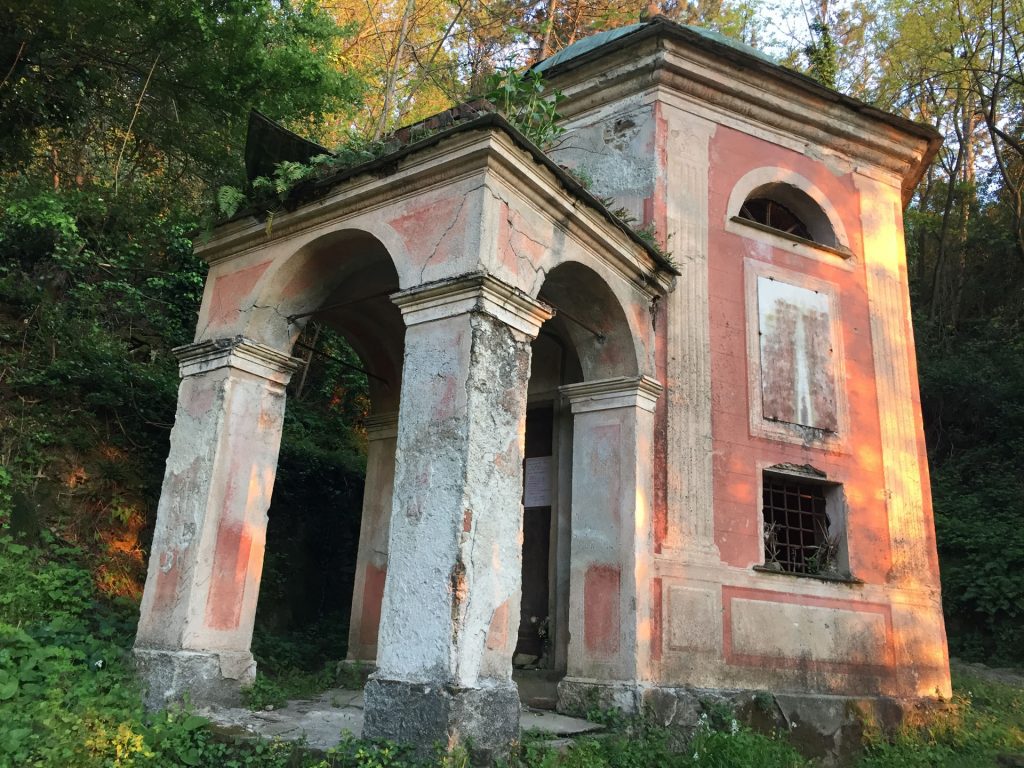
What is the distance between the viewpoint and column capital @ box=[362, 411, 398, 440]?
903 cm

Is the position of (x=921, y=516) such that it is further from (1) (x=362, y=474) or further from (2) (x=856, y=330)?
(1) (x=362, y=474)

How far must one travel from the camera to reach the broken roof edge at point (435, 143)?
18.3ft

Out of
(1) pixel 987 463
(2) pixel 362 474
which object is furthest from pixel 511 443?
(1) pixel 987 463

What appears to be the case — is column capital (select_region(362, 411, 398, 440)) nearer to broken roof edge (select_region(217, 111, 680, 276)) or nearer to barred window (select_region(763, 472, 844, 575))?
broken roof edge (select_region(217, 111, 680, 276))

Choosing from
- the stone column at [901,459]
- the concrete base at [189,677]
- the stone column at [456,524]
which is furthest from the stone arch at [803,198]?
Result: the concrete base at [189,677]

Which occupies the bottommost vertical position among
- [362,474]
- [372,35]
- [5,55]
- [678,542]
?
[678,542]

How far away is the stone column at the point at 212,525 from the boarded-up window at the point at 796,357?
189 inches

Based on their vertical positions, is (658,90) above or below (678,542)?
above

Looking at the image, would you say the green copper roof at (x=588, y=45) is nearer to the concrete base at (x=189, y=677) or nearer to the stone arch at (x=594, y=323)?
the stone arch at (x=594, y=323)

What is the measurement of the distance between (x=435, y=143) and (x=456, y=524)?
108 inches

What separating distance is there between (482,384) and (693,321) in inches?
136

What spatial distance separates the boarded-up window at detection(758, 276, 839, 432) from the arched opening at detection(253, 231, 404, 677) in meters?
3.97

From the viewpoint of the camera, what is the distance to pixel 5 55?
839cm

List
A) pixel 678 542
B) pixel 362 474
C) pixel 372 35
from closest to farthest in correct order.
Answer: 1. pixel 678 542
2. pixel 362 474
3. pixel 372 35
